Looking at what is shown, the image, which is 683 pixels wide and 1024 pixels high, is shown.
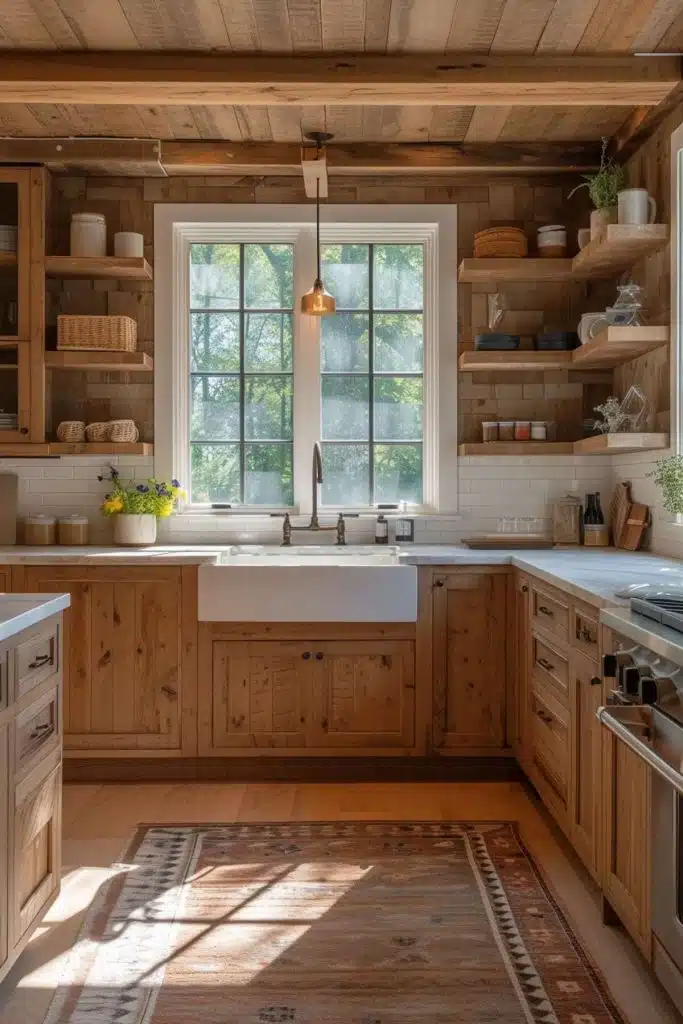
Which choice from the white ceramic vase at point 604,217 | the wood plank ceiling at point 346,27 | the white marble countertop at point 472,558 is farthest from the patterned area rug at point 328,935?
the wood plank ceiling at point 346,27

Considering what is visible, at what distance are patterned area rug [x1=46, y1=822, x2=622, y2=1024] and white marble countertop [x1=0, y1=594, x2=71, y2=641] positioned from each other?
0.90 meters

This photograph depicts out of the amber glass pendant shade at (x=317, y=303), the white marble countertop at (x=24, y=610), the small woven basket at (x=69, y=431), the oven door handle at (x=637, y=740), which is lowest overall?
the oven door handle at (x=637, y=740)

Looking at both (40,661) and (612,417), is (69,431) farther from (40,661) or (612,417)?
(612,417)

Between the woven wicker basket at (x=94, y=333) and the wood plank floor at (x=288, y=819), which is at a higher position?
the woven wicker basket at (x=94, y=333)

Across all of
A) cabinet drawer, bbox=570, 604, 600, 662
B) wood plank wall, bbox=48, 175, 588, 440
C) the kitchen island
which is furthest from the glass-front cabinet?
cabinet drawer, bbox=570, 604, 600, 662

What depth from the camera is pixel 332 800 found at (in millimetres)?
3676

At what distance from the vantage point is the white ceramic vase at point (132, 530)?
4254mm

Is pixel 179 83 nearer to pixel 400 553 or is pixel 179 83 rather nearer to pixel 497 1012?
pixel 400 553

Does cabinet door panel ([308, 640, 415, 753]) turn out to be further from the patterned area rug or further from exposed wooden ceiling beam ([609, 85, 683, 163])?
exposed wooden ceiling beam ([609, 85, 683, 163])

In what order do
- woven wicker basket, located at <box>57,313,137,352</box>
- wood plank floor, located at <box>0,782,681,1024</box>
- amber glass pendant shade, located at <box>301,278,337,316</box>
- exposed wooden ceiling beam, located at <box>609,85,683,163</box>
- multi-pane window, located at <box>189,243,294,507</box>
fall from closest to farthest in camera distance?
wood plank floor, located at <box>0,782,681,1024</box> → exposed wooden ceiling beam, located at <box>609,85,683,163</box> → amber glass pendant shade, located at <box>301,278,337,316</box> → woven wicker basket, located at <box>57,313,137,352</box> → multi-pane window, located at <box>189,243,294,507</box>

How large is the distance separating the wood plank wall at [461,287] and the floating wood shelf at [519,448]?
18cm

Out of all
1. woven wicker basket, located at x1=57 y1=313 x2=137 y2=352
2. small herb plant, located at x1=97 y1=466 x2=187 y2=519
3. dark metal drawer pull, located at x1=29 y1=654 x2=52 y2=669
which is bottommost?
dark metal drawer pull, located at x1=29 y1=654 x2=52 y2=669

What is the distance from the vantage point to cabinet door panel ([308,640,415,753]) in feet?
12.6

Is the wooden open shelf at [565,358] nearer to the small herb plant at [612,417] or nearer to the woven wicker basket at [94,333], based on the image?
the small herb plant at [612,417]
